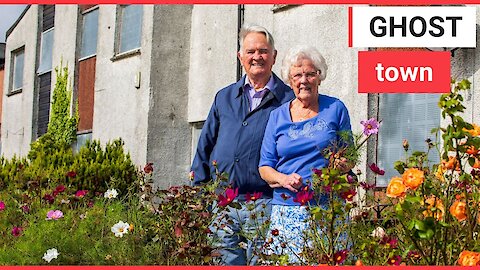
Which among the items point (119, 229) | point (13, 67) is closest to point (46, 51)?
point (13, 67)

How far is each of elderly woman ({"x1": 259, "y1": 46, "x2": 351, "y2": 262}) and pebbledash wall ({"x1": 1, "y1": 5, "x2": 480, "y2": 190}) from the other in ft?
13.0

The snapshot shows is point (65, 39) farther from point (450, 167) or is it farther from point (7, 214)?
point (450, 167)

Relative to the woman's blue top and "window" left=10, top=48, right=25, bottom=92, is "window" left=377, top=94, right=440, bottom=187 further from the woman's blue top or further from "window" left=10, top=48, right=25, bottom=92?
"window" left=10, top=48, right=25, bottom=92

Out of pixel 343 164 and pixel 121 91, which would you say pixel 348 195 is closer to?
pixel 343 164

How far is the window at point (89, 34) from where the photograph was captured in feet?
50.9

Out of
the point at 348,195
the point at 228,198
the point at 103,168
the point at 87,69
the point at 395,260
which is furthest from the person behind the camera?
the point at 87,69

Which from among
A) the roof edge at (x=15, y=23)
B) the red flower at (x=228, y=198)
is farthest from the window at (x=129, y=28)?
the red flower at (x=228, y=198)

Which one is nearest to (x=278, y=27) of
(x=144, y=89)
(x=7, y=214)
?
(x=144, y=89)

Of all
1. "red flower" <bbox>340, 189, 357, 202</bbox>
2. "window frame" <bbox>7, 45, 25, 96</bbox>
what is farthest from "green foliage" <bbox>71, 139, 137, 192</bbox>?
"window frame" <bbox>7, 45, 25, 96</bbox>

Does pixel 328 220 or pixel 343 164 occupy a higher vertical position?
pixel 343 164

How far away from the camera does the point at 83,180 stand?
36.2 feet

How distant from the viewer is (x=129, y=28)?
13.9m

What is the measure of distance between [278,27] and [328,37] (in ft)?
3.67

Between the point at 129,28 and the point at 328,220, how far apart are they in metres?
11.3
